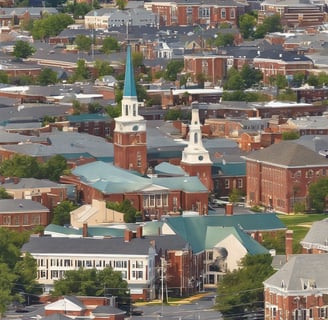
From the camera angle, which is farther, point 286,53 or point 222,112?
point 286,53

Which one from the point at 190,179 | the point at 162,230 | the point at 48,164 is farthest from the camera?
the point at 48,164

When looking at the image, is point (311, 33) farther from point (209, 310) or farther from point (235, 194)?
point (209, 310)

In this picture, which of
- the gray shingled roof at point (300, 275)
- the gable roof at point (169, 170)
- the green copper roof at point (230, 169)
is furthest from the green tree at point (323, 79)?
the gray shingled roof at point (300, 275)

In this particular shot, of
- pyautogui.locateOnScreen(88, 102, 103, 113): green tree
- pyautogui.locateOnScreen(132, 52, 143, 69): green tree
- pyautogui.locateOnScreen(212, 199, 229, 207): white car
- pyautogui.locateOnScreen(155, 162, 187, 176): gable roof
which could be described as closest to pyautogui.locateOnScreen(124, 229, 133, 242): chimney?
pyautogui.locateOnScreen(212, 199, 229, 207): white car

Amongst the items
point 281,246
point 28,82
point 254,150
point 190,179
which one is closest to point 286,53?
point 28,82

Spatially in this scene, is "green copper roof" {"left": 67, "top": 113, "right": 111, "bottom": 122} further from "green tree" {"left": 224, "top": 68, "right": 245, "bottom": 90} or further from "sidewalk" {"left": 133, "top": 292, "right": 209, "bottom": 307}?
"sidewalk" {"left": 133, "top": 292, "right": 209, "bottom": 307}

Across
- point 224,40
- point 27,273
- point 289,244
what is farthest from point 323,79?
point 27,273

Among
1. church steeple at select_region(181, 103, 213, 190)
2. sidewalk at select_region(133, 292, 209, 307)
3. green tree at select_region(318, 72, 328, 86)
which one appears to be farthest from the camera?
green tree at select_region(318, 72, 328, 86)
